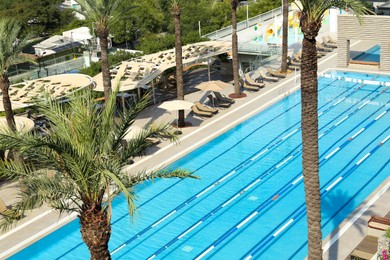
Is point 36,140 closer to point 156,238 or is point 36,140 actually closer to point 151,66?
point 156,238

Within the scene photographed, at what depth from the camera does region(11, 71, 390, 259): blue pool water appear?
53.8ft

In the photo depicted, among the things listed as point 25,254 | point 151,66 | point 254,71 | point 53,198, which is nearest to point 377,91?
point 254,71

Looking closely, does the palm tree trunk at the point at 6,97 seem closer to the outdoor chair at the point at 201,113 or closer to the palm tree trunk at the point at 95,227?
the palm tree trunk at the point at 95,227

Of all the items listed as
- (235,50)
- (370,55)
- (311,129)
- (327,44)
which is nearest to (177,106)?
(235,50)

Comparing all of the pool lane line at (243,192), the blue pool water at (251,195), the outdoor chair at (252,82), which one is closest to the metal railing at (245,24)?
the outdoor chair at (252,82)

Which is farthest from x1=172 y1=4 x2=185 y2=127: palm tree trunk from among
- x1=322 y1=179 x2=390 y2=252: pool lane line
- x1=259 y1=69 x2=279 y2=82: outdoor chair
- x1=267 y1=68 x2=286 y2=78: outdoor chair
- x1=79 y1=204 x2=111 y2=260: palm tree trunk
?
x1=79 y1=204 x2=111 y2=260: palm tree trunk

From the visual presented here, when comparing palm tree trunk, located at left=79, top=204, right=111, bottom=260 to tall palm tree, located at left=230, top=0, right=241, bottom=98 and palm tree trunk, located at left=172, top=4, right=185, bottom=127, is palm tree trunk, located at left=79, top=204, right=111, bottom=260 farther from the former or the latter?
tall palm tree, located at left=230, top=0, right=241, bottom=98

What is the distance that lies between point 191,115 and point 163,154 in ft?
15.3

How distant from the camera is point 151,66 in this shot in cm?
2775

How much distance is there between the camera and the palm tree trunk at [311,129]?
459 inches

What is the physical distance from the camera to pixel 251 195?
1908 cm

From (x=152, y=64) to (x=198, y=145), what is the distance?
265 inches

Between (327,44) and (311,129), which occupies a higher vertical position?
(311,129)

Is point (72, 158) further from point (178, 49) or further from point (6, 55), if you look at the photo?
point (178, 49)
